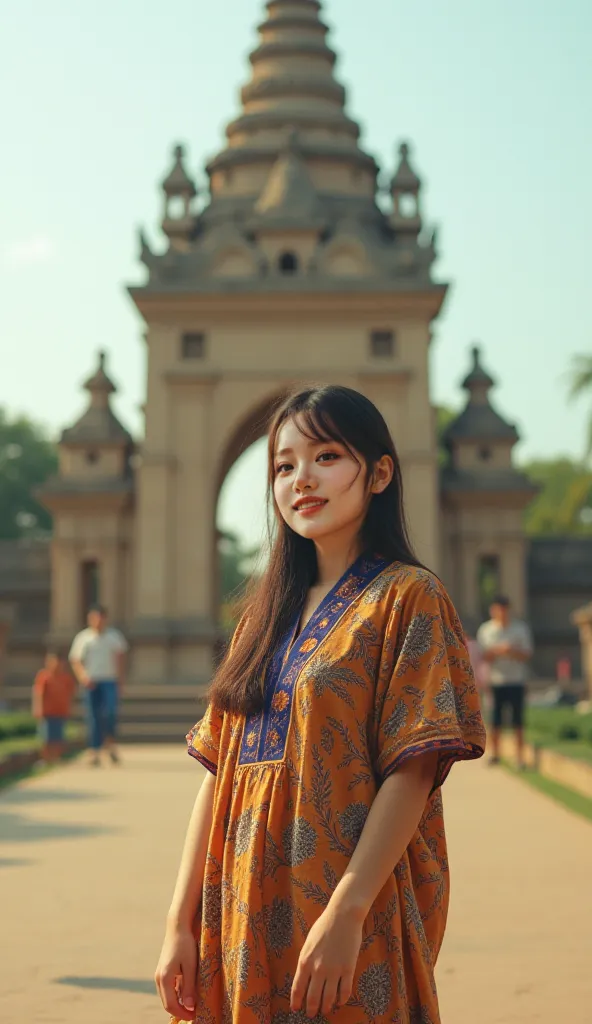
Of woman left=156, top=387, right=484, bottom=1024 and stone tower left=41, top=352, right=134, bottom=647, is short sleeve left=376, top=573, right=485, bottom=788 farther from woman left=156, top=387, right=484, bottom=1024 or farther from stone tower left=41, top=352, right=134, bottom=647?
stone tower left=41, top=352, right=134, bottom=647

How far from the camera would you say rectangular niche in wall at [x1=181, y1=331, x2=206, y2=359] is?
28.7 metres

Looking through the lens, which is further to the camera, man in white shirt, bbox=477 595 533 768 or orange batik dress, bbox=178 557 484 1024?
man in white shirt, bbox=477 595 533 768

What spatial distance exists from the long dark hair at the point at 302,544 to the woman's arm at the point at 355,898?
1.20 feet

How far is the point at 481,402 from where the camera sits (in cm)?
3222

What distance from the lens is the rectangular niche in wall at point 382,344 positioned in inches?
1116

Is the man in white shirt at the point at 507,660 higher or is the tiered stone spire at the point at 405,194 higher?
the tiered stone spire at the point at 405,194

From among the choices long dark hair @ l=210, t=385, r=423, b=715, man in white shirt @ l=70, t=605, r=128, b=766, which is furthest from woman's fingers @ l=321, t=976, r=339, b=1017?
man in white shirt @ l=70, t=605, r=128, b=766

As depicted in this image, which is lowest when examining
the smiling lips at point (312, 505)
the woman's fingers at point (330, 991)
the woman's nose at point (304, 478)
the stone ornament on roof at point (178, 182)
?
the woman's fingers at point (330, 991)

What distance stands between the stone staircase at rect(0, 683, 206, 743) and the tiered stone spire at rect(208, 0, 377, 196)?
1286 cm

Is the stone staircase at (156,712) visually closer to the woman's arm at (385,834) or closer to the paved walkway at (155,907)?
the paved walkway at (155,907)

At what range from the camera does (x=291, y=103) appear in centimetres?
3206

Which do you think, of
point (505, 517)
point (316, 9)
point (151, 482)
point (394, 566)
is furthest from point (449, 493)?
point (394, 566)

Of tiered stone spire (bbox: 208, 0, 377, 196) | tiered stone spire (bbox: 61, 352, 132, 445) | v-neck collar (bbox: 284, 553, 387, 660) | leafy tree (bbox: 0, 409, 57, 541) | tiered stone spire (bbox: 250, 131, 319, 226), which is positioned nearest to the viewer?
v-neck collar (bbox: 284, 553, 387, 660)

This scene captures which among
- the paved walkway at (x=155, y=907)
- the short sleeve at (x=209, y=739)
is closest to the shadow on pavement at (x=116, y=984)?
the paved walkway at (x=155, y=907)
